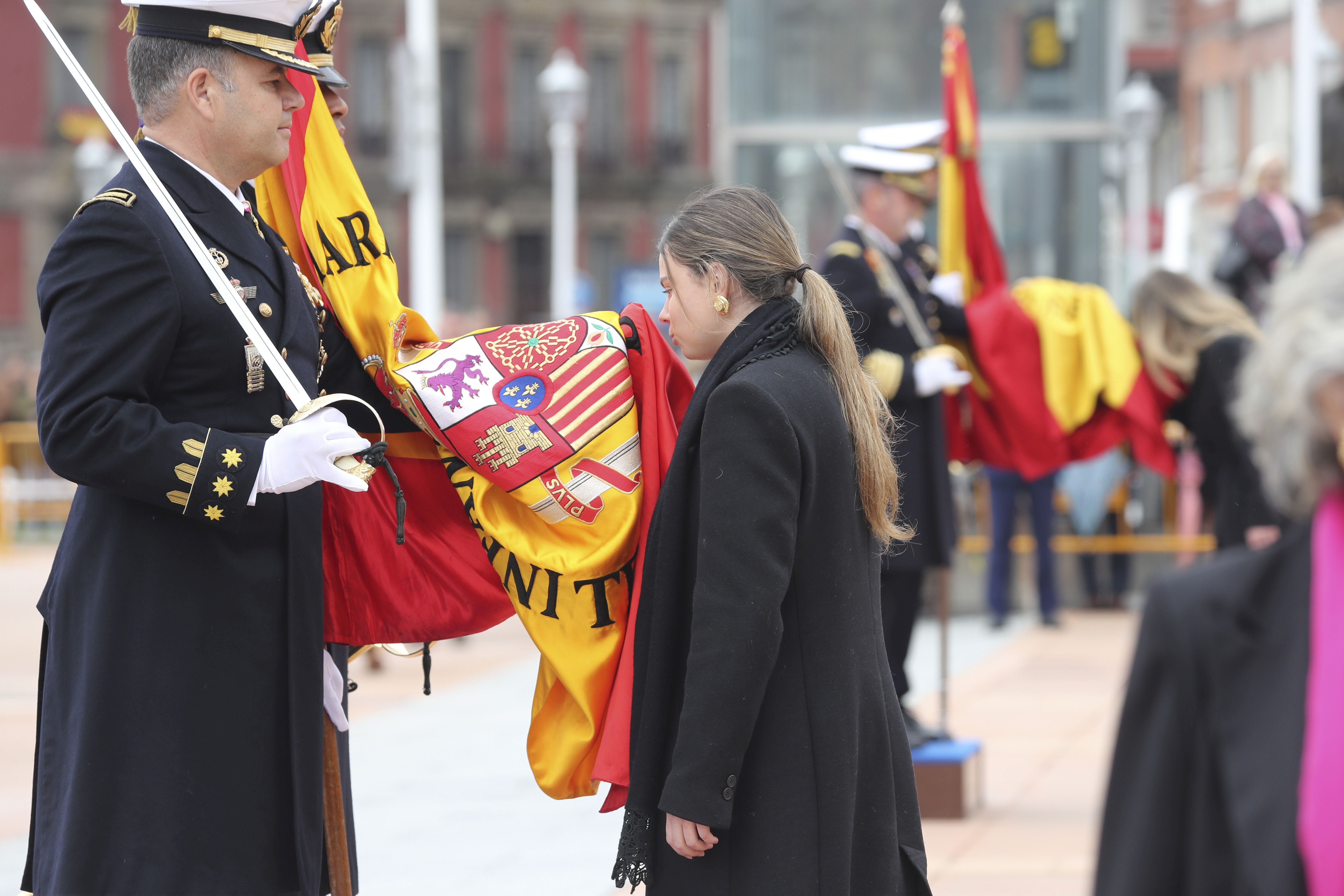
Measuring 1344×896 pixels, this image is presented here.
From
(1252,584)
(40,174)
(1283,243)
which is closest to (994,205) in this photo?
(1283,243)

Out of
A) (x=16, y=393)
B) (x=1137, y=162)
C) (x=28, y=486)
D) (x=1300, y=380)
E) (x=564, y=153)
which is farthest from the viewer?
(x=564, y=153)

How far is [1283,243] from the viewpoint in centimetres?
965

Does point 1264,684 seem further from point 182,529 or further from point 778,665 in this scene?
point 182,529

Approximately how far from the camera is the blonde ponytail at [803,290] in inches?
115

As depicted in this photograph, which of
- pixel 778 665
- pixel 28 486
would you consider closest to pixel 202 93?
pixel 778 665

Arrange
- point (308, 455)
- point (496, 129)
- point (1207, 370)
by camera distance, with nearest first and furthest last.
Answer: point (308, 455), point (1207, 370), point (496, 129)

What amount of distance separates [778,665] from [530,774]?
3.83m

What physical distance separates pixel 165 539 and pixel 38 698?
1.33 ft

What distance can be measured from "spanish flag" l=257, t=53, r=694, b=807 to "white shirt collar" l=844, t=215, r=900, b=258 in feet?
7.88

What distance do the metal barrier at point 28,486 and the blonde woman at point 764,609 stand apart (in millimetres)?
15131

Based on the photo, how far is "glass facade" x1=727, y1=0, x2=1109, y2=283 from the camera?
12.2 metres

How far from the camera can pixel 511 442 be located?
10.4ft

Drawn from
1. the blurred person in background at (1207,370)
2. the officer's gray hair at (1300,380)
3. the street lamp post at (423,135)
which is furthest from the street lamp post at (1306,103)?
the officer's gray hair at (1300,380)

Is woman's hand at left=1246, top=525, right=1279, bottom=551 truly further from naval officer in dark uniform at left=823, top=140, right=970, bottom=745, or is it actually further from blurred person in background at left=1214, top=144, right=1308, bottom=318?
blurred person in background at left=1214, top=144, right=1308, bottom=318
